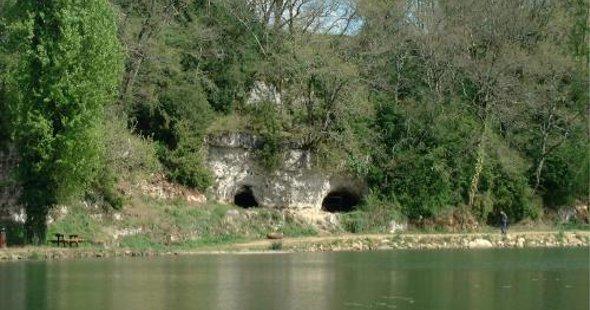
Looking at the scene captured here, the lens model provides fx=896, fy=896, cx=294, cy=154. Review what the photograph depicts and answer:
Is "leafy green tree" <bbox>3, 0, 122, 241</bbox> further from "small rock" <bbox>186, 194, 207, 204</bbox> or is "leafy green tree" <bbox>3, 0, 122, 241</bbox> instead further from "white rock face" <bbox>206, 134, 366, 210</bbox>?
"white rock face" <bbox>206, 134, 366, 210</bbox>

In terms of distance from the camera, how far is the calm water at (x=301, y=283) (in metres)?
21.0

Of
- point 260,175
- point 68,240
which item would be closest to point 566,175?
point 260,175

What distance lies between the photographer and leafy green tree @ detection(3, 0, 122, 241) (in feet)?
123

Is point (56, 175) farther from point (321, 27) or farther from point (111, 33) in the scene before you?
point (321, 27)

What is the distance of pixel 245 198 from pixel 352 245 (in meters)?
11.7

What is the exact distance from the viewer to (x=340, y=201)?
5588cm

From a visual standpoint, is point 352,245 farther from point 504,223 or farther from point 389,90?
point 389,90

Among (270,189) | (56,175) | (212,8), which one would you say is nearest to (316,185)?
(270,189)

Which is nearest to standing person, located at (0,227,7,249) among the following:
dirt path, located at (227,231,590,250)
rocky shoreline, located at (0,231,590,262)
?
rocky shoreline, located at (0,231,590,262)

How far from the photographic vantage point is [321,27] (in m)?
56.7

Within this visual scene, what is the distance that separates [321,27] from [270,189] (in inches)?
475

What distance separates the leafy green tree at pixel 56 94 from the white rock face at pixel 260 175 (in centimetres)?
1221

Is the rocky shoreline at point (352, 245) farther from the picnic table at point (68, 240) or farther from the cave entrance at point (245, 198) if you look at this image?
the cave entrance at point (245, 198)

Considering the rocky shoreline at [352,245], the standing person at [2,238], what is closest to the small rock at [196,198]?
the rocky shoreline at [352,245]
